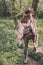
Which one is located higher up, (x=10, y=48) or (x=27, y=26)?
(x=27, y=26)

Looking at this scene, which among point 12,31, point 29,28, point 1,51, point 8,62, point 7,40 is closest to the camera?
point 29,28

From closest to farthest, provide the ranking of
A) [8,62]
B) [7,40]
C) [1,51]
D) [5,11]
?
[8,62] < [1,51] < [7,40] < [5,11]

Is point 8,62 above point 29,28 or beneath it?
beneath

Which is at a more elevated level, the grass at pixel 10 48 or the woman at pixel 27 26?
the woman at pixel 27 26

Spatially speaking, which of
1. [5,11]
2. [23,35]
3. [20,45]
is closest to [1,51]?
[20,45]

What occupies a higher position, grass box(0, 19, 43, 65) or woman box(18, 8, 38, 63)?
woman box(18, 8, 38, 63)

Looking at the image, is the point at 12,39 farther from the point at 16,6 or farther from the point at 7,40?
the point at 16,6

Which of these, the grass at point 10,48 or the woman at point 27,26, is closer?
the woman at point 27,26

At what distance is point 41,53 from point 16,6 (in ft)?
9.69

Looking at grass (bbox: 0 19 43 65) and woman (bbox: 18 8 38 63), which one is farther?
grass (bbox: 0 19 43 65)

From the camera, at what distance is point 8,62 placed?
1022cm

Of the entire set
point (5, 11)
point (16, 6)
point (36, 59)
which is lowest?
point (5, 11)

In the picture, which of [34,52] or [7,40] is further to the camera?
[7,40]

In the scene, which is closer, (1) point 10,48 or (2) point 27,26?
(2) point 27,26
